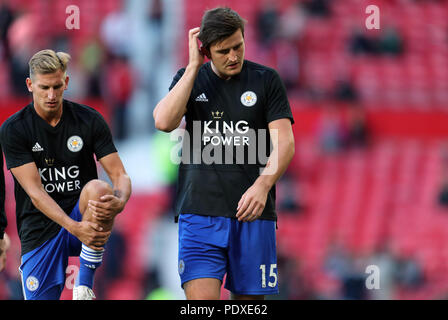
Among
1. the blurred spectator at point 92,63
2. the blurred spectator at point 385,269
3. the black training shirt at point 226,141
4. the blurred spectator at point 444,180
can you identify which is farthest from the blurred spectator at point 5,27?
the black training shirt at point 226,141

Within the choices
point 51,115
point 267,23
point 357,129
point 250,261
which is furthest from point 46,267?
point 267,23

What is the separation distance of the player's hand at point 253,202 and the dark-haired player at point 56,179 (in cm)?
78

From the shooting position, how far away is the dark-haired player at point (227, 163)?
15.6 feet

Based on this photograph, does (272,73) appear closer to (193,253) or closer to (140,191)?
(193,253)

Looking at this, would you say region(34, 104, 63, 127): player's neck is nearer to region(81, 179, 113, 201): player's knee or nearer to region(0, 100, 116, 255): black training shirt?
region(0, 100, 116, 255): black training shirt

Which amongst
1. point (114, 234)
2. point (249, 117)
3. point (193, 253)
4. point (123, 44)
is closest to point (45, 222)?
→ point (193, 253)

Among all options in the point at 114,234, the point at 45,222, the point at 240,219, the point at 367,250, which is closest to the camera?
the point at 240,219

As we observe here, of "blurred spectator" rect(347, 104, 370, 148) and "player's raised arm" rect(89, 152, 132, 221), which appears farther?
"blurred spectator" rect(347, 104, 370, 148)

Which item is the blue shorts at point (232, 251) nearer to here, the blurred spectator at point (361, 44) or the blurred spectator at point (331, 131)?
the blurred spectator at point (331, 131)

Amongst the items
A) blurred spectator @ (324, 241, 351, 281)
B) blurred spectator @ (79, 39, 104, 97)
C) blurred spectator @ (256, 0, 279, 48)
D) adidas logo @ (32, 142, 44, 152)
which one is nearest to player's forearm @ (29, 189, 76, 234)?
adidas logo @ (32, 142, 44, 152)

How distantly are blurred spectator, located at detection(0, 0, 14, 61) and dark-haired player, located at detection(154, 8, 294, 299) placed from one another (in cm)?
1073

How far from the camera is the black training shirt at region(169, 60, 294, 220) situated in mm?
4906

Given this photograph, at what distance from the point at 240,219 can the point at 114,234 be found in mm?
7563
